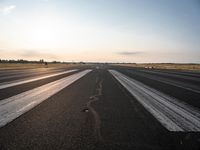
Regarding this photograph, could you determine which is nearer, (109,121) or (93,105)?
(109,121)

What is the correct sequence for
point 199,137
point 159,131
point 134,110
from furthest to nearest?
point 134,110 < point 159,131 < point 199,137

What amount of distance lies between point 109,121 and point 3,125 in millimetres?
2341

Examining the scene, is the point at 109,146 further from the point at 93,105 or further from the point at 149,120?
the point at 93,105

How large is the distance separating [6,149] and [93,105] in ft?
14.1

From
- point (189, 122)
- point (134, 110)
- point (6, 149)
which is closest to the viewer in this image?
point (6, 149)

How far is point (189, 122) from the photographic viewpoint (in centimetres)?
552

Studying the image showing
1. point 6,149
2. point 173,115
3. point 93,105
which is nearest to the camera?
point 6,149

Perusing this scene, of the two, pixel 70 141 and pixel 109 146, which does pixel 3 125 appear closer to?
pixel 70 141

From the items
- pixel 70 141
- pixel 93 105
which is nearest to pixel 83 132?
pixel 70 141

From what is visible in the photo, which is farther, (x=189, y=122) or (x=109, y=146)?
(x=189, y=122)

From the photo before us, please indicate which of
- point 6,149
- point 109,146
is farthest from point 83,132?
point 6,149

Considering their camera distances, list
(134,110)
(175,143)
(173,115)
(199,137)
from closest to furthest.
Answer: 1. (175,143)
2. (199,137)
3. (173,115)
4. (134,110)

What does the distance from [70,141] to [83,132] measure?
593 millimetres

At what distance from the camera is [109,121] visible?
5605mm
